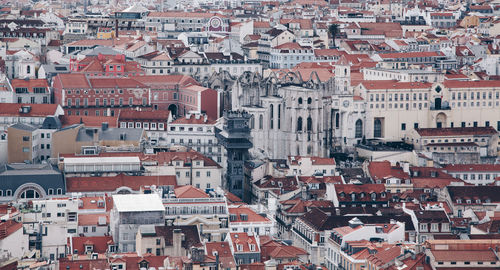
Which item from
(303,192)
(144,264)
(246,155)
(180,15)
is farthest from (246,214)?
(180,15)

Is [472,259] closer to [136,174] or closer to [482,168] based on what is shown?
[136,174]

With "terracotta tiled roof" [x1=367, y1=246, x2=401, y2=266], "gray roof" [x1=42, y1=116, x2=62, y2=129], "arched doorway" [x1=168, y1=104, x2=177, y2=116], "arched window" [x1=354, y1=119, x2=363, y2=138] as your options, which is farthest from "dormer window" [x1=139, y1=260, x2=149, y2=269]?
"arched doorway" [x1=168, y1=104, x2=177, y2=116]

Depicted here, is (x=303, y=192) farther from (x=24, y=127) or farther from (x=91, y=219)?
(x=24, y=127)

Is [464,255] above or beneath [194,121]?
beneath

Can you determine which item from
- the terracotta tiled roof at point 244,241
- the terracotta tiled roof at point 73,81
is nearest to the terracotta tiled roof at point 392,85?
the terracotta tiled roof at point 73,81

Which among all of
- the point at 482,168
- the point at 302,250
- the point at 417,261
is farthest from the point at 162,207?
the point at 482,168

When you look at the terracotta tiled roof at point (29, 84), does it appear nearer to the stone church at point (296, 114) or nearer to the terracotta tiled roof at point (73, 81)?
the terracotta tiled roof at point (73, 81)
